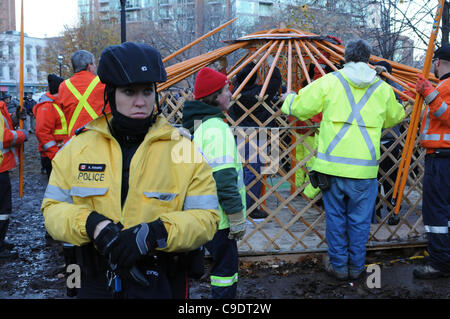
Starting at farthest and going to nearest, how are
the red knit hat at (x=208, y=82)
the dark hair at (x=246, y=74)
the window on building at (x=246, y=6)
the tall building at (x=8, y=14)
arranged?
1. the tall building at (x=8, y=14)
2. the window on building at (x=246, y=6)
3. the dark hair at (x=246, y=74)
4. the red knit hat at (x=208, y=82)

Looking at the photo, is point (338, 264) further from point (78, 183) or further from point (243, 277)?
point (78, 183)

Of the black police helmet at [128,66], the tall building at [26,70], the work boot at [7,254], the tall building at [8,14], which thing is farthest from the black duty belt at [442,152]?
the tall building at [8,14]

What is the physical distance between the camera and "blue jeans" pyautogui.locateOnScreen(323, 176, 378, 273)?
380cm

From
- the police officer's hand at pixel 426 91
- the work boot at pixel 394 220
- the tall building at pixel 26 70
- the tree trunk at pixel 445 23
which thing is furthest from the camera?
the tall building at pixel 26 70

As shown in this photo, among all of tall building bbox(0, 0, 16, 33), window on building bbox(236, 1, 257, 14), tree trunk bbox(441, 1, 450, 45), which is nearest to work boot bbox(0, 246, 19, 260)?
tree trunk bbox(441, 1, 450, 45)

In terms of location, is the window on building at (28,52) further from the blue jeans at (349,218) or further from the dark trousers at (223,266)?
the dark trousers at (223,266)

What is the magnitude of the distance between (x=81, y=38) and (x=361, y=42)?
2555cm

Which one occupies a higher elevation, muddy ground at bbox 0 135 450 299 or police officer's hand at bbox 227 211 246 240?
police officer's hand at bbox 227 211 246 240

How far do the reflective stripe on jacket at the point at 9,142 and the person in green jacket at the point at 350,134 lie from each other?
2791 mm

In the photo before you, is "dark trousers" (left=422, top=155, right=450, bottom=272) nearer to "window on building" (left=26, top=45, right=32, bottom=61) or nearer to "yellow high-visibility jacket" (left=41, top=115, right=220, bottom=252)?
"yellow high-visibility jacket" (left=41, top=115, right=220, bottom=252)

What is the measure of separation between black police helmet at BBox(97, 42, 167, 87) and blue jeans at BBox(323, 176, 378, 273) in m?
2.44

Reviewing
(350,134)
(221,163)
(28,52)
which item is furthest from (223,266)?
(28,52)

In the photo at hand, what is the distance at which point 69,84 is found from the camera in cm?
422

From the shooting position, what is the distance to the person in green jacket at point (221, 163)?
111 inches
